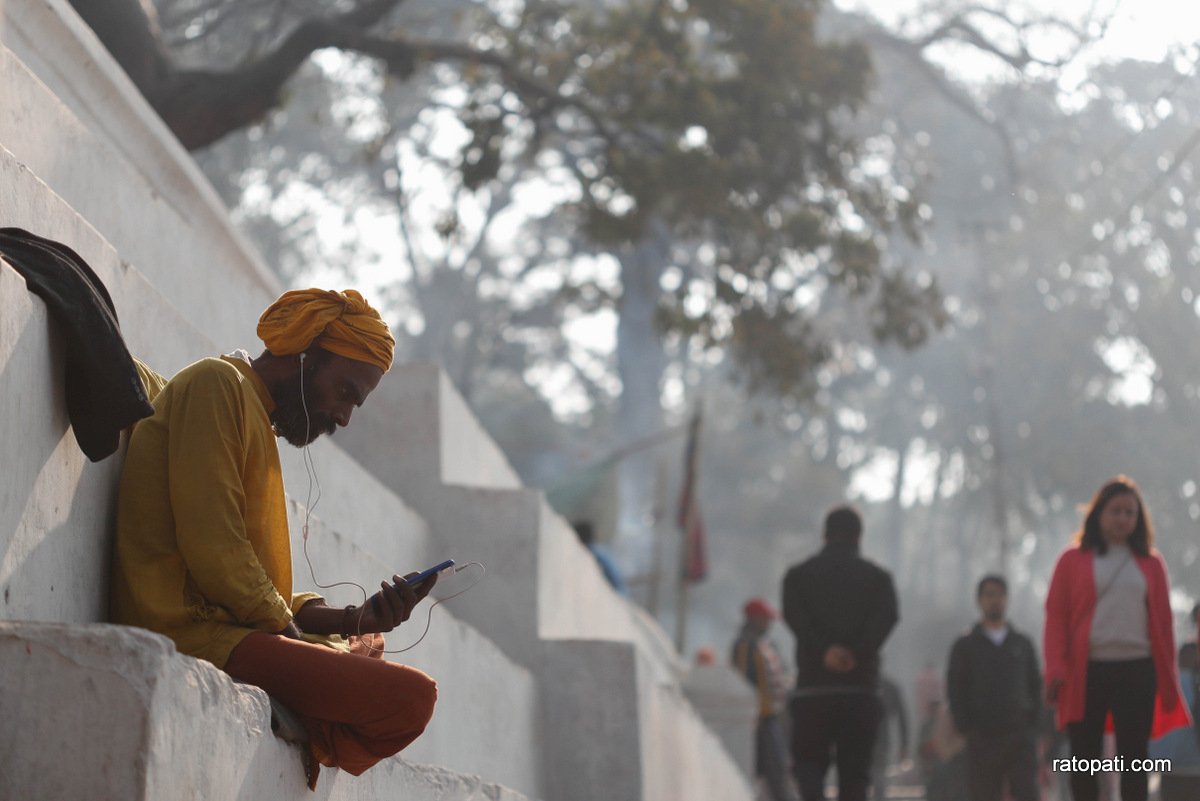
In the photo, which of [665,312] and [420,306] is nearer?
[665,312]

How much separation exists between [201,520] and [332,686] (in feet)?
1.36

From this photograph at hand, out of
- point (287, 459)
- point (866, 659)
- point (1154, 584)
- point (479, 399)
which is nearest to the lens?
point (287, 459)

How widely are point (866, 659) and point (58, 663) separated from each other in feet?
14.8

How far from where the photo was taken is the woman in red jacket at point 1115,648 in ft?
19.4

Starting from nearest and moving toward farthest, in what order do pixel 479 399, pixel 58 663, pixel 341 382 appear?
pixel 58 663 → pixel 341 382 → pixel 479 399

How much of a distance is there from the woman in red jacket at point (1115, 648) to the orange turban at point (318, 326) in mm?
3549

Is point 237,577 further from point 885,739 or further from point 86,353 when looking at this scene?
point 885,739

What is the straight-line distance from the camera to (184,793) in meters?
2.61

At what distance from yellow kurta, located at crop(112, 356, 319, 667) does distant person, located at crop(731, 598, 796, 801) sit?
24.1 feet

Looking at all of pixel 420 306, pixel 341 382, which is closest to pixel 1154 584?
pixel 341 382

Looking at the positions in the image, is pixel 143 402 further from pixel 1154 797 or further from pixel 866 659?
pixel 1154 797

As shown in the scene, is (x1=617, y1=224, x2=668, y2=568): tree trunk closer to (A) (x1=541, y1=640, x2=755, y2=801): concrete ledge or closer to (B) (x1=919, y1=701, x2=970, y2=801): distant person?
(B) (x1=919, y1=701, x2=970, y2=801): distant person

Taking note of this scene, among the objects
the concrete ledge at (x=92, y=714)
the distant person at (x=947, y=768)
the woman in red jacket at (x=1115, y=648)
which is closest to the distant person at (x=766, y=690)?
the distant person at (x=947, y=768)

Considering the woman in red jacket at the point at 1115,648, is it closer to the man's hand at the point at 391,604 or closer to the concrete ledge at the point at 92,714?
the man's hand at the point at 391,604
